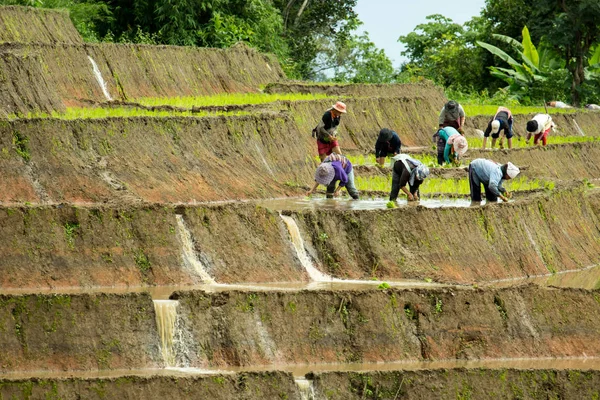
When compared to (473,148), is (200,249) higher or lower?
lower

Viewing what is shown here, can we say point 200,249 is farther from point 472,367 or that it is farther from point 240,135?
point 240,135

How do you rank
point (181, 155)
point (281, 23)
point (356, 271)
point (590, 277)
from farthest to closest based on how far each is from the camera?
point (281, 23) → point (181, 155) → point (590, 277) → point (356, 271)

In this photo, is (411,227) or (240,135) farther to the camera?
(240,135)

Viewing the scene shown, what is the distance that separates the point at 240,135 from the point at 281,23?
21.7m

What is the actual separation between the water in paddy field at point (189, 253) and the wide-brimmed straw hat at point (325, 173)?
4459 millimetres

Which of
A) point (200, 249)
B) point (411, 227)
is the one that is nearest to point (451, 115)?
point (411, 227)

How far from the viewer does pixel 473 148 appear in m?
37.4

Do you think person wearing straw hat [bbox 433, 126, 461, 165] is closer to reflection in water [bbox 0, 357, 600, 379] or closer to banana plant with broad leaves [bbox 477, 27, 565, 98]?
reflection in water [bbox 0, 357, 600, 379]

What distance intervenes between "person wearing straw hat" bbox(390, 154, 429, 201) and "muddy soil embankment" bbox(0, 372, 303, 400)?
813 centimetres

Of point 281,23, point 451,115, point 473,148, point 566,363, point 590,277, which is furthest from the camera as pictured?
point 281,23

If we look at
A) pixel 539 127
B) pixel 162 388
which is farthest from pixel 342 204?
pixel 539 127

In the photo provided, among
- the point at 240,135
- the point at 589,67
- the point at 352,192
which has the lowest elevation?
the point at 352,192

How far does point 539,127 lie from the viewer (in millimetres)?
39812

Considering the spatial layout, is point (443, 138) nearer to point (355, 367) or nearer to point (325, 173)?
point (325, 173)
